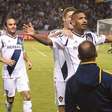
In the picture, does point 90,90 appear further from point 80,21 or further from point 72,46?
point 72,46

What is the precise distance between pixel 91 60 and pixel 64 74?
4629 millimetres

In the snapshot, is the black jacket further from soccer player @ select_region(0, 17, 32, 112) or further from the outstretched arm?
soccer player @ select_region(0, 17, 32, 112)

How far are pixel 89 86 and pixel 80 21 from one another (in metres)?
3.29

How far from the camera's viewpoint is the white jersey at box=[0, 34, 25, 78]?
13500 mm

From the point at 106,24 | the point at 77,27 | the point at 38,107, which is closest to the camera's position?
the point at 77,27

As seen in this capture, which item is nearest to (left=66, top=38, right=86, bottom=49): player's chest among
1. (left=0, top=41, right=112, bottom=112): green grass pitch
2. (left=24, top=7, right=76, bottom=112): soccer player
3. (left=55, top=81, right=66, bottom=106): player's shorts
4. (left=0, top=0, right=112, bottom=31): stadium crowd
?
(left=24, top=7, right=76, bottom=112): soccer player

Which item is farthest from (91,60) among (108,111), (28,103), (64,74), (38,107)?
(38,107)

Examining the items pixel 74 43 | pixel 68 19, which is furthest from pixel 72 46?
pixel 68 19

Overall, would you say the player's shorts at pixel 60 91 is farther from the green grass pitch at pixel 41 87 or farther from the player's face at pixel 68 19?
the green grass pitch at pixel 41 87

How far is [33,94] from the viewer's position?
18.6 metres

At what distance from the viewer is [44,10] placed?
60.1 m

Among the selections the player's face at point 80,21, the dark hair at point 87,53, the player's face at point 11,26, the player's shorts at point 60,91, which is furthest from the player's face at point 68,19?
the dark hair at point 87,53

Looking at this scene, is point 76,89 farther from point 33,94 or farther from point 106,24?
point 106,24

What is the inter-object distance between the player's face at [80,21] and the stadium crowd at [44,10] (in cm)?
4567
